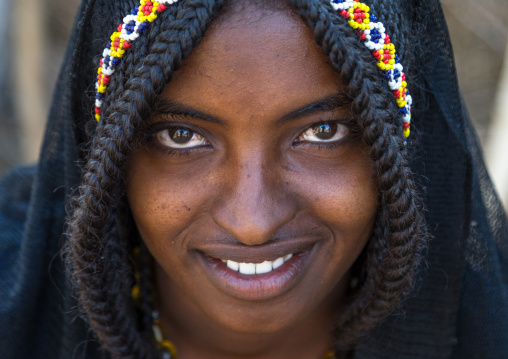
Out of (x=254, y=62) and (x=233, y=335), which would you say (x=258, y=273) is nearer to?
(x=233, y=335)

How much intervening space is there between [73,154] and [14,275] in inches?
22.9

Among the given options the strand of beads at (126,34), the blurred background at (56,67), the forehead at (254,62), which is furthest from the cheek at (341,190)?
the blurred background at (56,67)

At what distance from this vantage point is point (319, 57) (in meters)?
1.59

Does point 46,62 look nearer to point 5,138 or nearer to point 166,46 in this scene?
point 5,138

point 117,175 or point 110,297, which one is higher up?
point 117,175

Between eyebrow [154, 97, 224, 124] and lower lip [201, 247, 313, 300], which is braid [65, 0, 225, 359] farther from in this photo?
lower lip [201, 247, 313, 300]

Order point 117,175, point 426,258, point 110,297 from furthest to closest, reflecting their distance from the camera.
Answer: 1. point 426,258
2. point 110,297
3. point 117,175

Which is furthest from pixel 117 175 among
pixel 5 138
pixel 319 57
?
pixel 5 138

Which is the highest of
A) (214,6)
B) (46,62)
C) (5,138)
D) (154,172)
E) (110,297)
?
(46,62)

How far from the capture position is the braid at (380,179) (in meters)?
1.56

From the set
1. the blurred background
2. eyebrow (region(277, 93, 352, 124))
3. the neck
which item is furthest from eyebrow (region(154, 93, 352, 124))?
the blurred background

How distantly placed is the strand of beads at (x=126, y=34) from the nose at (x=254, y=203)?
419 mm

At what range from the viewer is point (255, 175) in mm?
1633

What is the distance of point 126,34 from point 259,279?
0.77 meters
